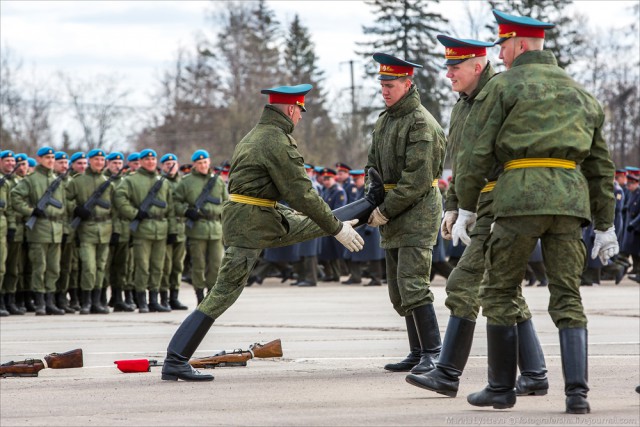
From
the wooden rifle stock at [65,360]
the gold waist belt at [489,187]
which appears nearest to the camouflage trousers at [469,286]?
the gold waist belt at [489,187]

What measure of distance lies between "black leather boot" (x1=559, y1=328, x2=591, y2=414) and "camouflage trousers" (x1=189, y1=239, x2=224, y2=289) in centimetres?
1073

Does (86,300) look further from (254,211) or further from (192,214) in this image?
(254,211)

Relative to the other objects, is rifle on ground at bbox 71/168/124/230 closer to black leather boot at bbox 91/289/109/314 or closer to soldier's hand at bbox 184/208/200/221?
black leather boot at bbox 91/289/109/314

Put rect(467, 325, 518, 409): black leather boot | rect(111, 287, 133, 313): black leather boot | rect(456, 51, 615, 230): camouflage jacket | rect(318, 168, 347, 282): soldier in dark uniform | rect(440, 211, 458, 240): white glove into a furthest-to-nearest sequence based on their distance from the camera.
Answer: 1. rect(318, 168, 347, 282): soldier in dark uniform
2. rect(111, 287, 133, 313): black leather boot
3. rect(440, 211, 458, 240): white glove
4. rect(467, 325, 518, 409): black leather boot
5. rect(456, 51, 615, 230): camouflage jacket

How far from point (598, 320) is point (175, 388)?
7.18 metres

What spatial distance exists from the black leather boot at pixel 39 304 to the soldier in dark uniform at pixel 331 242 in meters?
7.39

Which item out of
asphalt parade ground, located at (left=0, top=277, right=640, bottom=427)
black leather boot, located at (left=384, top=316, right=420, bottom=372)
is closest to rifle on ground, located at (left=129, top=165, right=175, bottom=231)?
asphalt parade ground, located at (left=0, top=277, right=640, bottom=427)

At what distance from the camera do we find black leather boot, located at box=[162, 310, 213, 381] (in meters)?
8.95

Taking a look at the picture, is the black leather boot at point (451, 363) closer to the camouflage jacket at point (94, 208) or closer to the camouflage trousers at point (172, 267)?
the camouflage jacket at point (94, 208)

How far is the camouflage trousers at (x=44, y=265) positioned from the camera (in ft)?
57.3

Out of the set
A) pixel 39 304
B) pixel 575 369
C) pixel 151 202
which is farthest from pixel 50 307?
pixel 575 369

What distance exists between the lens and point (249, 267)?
906 centimetres

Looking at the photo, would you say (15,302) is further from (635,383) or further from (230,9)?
(230,9)

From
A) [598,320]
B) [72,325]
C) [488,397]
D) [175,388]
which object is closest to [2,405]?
[175,388]
